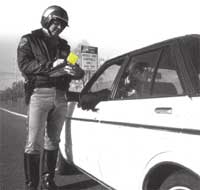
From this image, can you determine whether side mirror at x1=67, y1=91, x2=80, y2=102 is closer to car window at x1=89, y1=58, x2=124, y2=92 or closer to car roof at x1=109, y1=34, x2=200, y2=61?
car window at x1=89, y1=58, x2=124, y2=92

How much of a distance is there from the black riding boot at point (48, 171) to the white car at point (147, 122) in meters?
0.42

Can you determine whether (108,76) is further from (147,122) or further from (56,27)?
(147,122)

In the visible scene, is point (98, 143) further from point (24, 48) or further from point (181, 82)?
point (24, 48)

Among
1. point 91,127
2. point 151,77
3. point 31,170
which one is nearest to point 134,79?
point 151,77

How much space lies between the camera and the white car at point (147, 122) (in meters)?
1.68

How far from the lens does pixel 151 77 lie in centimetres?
234

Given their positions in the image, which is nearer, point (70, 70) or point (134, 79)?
point (134, 79)

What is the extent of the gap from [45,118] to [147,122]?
4.90 ft

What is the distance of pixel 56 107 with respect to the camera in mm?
3197

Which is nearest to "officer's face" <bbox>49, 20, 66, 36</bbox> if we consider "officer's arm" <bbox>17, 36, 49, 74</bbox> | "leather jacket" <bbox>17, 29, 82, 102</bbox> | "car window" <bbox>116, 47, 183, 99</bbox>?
"leather jacket" <bbox>17, 29, 82, 102</bbox>

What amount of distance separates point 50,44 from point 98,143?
4.66 feet

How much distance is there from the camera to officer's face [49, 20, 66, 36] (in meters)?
3.09

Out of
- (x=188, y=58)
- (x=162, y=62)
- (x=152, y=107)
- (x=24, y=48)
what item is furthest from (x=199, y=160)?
(x=24, y=48)

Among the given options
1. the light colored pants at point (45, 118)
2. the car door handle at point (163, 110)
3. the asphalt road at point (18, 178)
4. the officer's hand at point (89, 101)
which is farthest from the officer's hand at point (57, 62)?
the asphalt road at point (18, 178)
